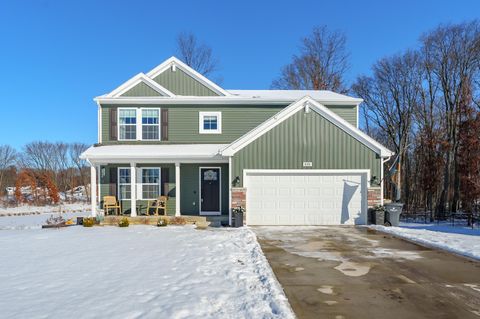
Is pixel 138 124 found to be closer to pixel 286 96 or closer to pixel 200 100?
pixel 200 100

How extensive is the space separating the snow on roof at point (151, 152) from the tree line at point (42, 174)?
1757 centimetres

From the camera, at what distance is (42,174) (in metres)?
29.2

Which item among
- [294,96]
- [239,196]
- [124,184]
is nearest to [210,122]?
[294,96]

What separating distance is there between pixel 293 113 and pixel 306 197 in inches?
132

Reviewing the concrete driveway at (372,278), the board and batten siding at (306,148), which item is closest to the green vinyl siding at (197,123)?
the board and batten siding at (306,148)

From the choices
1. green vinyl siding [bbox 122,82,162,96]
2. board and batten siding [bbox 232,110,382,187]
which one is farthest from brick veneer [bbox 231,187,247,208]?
green vinyl siding [bbox 122,82,162,96]

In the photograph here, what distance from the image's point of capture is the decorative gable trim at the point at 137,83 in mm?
14727

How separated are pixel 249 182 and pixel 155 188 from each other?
455 cm

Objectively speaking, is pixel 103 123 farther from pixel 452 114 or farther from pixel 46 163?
pixel 46 163

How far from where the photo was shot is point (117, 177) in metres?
14.2

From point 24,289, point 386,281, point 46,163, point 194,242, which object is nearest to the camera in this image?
point 24,289

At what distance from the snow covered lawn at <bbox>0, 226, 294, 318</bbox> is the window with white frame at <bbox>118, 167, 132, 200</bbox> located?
15.0ft

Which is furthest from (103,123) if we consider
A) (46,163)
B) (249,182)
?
(46,163)

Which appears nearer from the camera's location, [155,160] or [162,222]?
[162,222]
